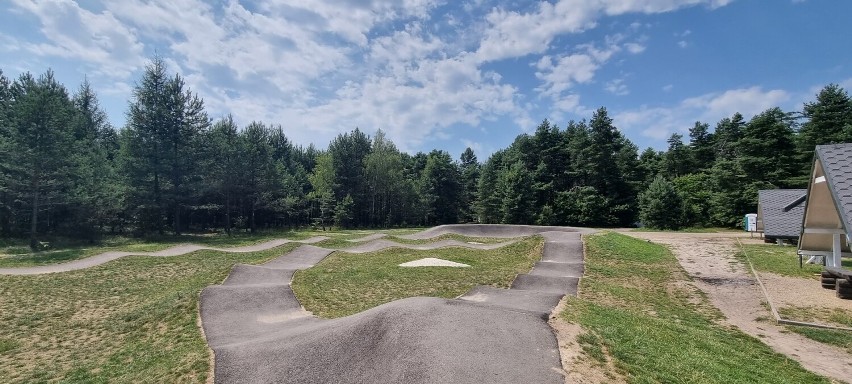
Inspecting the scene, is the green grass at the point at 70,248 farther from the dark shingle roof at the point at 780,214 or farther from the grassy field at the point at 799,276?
the dark shingle roof at the point at 780,214

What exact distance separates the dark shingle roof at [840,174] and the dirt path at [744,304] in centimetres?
312

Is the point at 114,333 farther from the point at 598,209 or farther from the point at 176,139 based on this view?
the point at 598,209

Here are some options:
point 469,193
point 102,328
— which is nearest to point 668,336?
point 102,328

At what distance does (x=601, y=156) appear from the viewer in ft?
181

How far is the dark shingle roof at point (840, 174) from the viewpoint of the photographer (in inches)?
273

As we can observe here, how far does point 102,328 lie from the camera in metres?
10.6

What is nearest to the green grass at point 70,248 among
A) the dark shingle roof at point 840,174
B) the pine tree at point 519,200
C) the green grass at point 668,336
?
the green grass at point 668,336

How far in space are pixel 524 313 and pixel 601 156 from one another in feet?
172

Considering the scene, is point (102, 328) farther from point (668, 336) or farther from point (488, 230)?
point (488, 230)

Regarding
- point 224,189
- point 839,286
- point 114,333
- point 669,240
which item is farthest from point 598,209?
point 114,333

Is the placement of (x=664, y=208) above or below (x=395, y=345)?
above

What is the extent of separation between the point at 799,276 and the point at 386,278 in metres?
17.2

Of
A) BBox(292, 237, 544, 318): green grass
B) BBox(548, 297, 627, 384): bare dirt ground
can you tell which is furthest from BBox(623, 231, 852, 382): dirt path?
BBox(292, 237, 544, 318): green grass

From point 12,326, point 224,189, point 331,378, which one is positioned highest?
point 224,189
